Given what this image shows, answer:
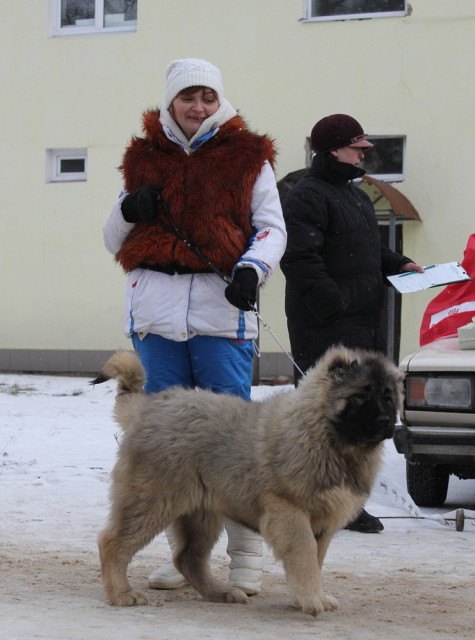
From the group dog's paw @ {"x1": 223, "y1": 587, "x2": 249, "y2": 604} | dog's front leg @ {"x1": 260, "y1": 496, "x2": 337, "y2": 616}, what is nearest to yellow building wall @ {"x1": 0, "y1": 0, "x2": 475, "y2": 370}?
dog's paw @ {"x1": 223, "y1": 587, "x2": 249, "y2": 604}

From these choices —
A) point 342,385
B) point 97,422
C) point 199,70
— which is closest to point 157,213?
point 199,70

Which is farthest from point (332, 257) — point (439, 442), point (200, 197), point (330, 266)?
point (200, 197)

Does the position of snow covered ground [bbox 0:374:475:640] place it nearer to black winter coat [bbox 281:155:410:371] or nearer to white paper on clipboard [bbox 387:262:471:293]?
black winter coat [bbox 281:155:410:371]

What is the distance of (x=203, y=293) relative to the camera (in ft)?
16.1

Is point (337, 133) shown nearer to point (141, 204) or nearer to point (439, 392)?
point (439, 392)

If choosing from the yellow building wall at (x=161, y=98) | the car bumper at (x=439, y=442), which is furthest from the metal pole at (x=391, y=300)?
the car bumper at (x=439, y=442)

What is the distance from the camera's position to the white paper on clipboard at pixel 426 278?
6.25 metres

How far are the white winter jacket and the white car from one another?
1745 mm

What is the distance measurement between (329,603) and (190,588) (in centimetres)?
86

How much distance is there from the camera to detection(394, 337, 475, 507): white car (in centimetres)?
633

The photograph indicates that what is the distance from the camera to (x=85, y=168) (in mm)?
15805

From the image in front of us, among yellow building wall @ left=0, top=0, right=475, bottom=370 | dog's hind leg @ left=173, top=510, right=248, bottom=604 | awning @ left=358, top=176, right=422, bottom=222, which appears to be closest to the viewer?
dog's hind leg @ left=173, top=510, right=248, bottom=604

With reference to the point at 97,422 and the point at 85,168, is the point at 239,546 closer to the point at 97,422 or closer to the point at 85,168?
the point at 97,422

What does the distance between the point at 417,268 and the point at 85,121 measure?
999 cm
